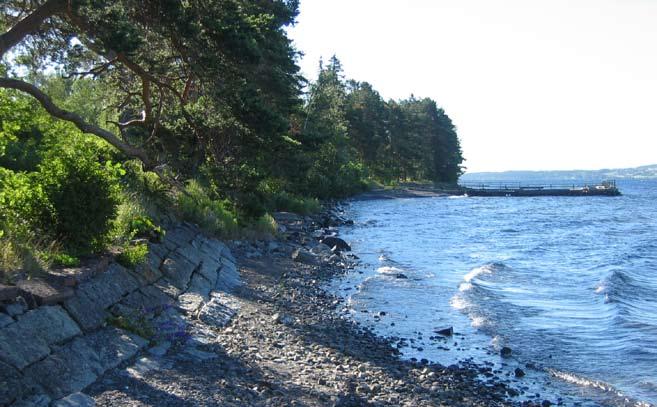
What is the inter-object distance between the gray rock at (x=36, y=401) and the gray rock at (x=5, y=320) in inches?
48.0

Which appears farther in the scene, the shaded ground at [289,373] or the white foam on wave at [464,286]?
the white foam on wave at [464,286]

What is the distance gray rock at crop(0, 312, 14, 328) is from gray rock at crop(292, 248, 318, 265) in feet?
48.5

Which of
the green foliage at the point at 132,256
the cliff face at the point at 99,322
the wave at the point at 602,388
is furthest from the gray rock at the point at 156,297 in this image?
the wave at the point at 602,388

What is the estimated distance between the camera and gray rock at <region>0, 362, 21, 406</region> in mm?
5734

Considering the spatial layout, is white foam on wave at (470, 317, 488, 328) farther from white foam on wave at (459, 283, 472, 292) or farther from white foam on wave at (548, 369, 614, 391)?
white foam on wave at (459, 283, 472, 292)

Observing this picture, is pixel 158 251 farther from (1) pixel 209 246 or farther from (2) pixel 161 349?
(2) pixel 161 349

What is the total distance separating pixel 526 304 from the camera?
1778cm

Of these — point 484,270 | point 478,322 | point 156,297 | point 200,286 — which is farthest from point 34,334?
point 484,270

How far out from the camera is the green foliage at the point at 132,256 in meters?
10.5

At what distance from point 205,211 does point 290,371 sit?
11.1 m

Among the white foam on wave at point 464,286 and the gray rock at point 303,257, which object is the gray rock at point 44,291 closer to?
the gray rock at point 303,257

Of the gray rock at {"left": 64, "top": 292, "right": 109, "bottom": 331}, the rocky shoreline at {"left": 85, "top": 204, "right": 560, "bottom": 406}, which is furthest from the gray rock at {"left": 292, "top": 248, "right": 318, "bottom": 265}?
the gray rock at {"left": 64, "top": 292, "right": 109, "bottom": 331}

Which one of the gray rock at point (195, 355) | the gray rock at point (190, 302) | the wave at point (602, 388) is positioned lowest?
the wave at point (602, 388)

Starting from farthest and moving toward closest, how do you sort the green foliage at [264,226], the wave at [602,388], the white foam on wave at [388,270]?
the green foliage at [264,226]
the white foam on wave at [388,270]
the wave at [602,388]
